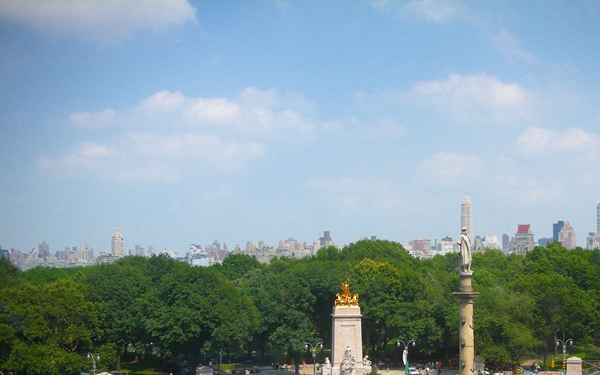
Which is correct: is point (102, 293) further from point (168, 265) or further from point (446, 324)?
point (446, 324)

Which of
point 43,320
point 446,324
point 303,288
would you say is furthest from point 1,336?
point 446,324

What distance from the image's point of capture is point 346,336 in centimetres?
5109

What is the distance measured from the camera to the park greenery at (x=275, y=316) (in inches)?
1996

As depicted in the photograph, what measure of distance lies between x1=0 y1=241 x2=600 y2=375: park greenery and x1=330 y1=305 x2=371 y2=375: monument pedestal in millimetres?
5746

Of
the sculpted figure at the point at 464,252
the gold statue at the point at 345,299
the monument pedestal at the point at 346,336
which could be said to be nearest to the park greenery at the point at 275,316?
the monument pedestal at the point at 346,336

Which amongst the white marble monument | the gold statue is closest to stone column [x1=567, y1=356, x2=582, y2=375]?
the white marble monument

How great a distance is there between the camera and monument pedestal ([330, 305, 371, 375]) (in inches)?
1999

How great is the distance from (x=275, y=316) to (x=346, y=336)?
8.94m

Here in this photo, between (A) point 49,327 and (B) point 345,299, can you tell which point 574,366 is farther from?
(A) point 49,327

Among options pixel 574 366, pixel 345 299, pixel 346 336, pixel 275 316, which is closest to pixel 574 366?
pixel 574 366

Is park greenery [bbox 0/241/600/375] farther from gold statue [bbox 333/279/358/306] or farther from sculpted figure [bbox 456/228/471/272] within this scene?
sculpted figure [bbox 456/228/471/272]

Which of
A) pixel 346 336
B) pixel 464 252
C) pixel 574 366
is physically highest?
pixel 464 252

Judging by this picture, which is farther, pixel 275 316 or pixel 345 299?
pixel 275 316

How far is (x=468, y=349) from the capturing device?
24719 millimetres
